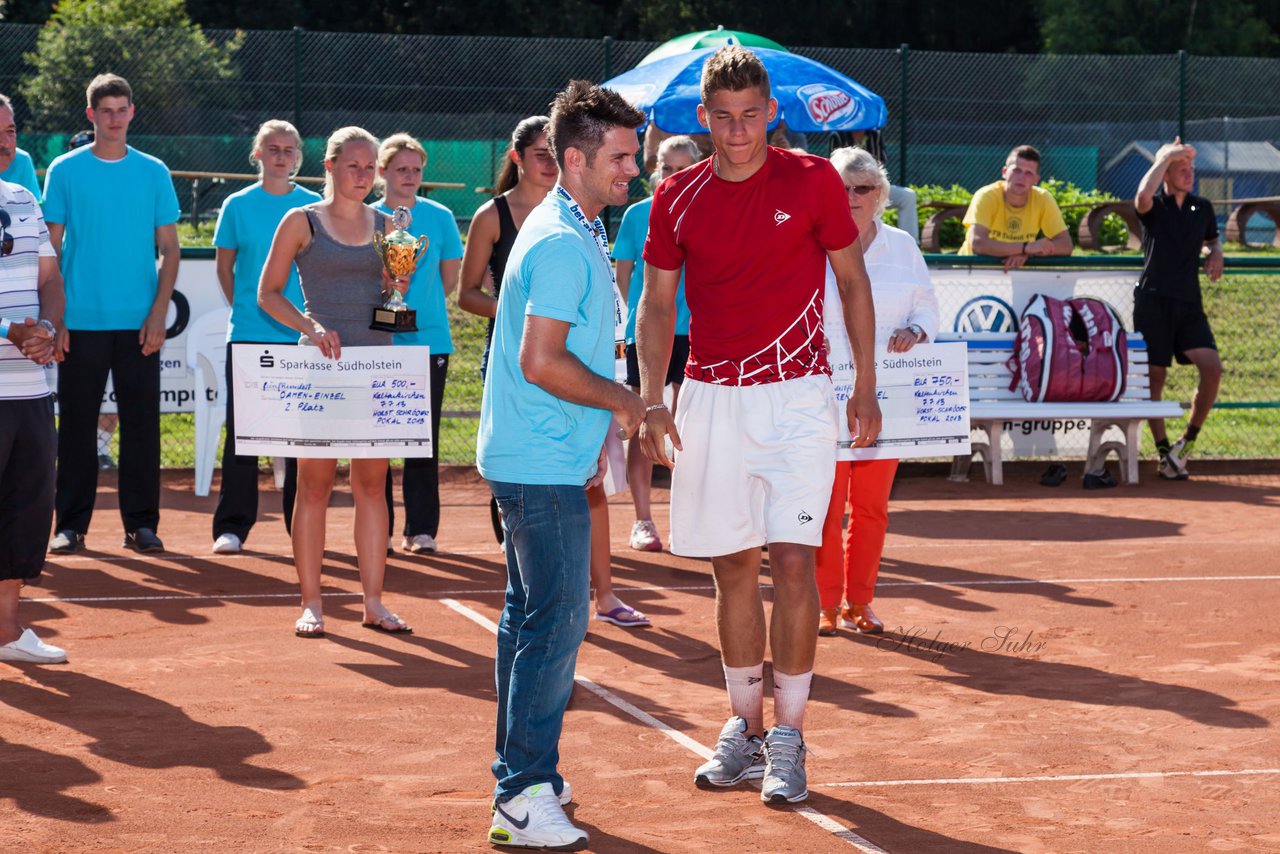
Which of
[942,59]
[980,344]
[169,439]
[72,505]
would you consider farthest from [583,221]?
[942,59]

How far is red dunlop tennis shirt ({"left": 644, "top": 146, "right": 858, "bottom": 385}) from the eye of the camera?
5.27 meters

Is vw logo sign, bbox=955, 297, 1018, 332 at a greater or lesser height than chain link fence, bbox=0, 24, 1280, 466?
lesser

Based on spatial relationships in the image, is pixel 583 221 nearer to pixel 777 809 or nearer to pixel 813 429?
pixel 813 429

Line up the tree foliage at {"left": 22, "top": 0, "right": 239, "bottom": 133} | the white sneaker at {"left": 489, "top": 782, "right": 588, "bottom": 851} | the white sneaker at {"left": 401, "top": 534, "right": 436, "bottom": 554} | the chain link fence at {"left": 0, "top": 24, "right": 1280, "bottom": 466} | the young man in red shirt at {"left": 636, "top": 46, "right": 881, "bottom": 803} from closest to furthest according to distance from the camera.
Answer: the white sneaker at {"left": 489, "top": 782, "right": 588, "bottom": 851} → the young man in red shirt at {"left": 636, "top": 46, "right": 881, "bottom": 803} → the white sneaker at {"left": 401, "top": 534, "right": 436, "bottom": 554} → the chain link fence at {"left": 0, "top": 24, "right": 1280, "bottom": 466} → the tree foliage at {"left": 22, "top": 0, "right": 239, "bottom": 133}

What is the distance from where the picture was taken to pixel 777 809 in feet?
16.9

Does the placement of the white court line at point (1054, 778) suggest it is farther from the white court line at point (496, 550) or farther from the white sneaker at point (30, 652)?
the white court line at point (496, 550)

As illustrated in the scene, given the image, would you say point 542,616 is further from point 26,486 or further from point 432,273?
point 432,273

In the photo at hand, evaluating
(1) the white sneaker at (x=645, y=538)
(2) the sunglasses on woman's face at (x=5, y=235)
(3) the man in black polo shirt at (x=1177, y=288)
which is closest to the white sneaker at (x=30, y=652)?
(2) the sunglasses on woman's face at (x=5, y=235)

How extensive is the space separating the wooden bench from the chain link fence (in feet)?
4.96

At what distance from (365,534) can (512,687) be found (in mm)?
2766

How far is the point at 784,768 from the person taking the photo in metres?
5.18

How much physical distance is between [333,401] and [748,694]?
2.60 m

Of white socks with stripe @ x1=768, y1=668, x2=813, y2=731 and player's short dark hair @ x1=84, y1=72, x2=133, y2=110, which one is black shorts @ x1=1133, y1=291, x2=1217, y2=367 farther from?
white socks with stripe @ x1=768, y1=668, x2=813, y2=731

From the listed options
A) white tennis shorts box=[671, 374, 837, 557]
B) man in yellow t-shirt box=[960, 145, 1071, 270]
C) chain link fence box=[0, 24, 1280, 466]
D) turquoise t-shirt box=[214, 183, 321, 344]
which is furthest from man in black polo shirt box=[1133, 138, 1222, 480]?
white tennis shorts box=[671, 374, 837, 557]
